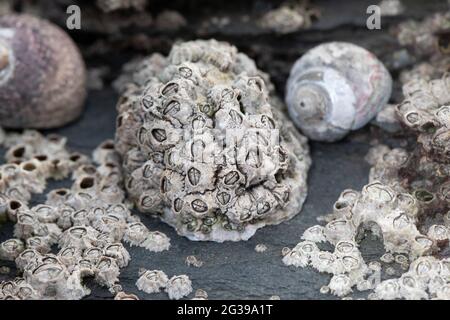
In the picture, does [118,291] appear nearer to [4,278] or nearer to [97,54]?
[4,278]

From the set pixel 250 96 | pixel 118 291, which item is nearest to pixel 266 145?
pixel 250 96

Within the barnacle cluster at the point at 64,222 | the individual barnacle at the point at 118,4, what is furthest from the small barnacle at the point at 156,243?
the individual barnacle at the point at 118,4

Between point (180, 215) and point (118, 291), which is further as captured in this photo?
point (180, 215)

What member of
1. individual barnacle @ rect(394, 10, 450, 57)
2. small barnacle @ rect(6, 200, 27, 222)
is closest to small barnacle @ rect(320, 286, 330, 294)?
small barnacle @ rect(6, 200, 27, 222)

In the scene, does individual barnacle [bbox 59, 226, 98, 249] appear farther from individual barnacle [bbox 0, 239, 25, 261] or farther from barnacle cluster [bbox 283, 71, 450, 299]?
barnacle cluster [bbox 283, 71, 450, 299]

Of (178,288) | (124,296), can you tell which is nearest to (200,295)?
(178,288)
